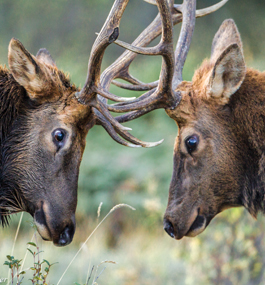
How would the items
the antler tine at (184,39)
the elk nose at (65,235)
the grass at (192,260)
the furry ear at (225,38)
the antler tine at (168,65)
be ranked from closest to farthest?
the elk nose at (65,235)
the antler tine at (168,65)
the antler tine at (184,39)
the furry ear at (225,38)
the grass at (192,260)

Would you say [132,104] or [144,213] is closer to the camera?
[132,104]

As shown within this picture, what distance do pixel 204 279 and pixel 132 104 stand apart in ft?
9.26

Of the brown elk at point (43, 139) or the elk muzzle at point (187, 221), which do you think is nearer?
the brown elk at point (43, 139)

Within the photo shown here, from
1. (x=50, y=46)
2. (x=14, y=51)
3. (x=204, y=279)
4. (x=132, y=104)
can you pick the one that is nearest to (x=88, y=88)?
(x=132, y=104)

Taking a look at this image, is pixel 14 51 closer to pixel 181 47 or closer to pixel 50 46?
pixel 181 47

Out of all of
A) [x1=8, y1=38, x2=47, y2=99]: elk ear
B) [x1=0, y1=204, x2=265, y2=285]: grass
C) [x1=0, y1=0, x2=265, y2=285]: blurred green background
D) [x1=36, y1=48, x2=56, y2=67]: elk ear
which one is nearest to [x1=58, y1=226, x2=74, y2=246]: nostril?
[x1=0, y1=0, x2=265, y2=285]: blurred green background

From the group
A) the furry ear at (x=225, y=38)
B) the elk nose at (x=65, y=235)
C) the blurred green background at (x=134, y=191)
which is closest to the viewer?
the elk nose at (x=65, y=235)

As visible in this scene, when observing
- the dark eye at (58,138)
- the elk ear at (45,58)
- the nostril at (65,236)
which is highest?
the elk ear at (45,58)

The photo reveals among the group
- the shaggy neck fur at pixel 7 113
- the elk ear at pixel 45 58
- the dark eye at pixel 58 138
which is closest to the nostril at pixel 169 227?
the dark eye at pixel 58 138

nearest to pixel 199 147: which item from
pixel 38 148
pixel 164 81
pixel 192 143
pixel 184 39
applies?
pixel 192 143

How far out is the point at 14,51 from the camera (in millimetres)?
3348

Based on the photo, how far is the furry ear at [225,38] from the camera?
3.95 meters

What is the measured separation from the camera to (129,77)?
4.11 m

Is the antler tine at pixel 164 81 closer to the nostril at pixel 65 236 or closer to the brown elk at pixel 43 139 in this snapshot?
the brown elk at pixel 43 139
